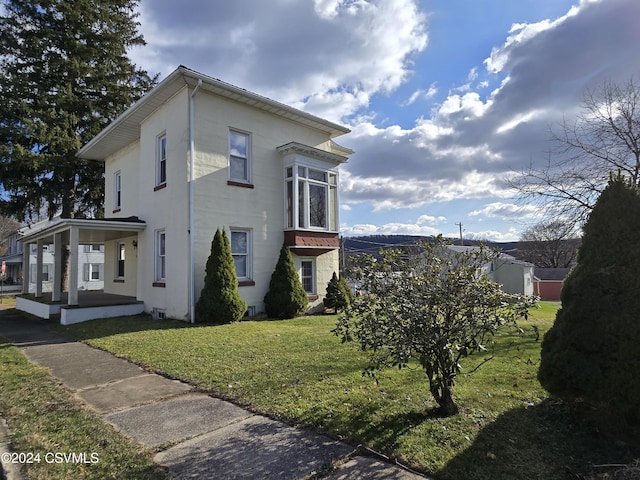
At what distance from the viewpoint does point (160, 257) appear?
42.3 feet

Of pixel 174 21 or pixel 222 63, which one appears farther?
pixel 222 63

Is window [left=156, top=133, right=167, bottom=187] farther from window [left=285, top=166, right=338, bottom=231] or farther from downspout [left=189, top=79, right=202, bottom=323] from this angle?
window [left=285, top=166, right=338, bottom=231]

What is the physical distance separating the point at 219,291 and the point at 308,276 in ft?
13.9

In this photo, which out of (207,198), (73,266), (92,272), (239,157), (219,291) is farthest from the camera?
(92,272)

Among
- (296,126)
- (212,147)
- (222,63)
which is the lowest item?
(212,147)

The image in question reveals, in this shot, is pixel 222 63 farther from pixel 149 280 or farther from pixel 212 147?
pixel 149 280

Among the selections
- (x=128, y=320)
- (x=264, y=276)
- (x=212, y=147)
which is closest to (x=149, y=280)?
(x=128, y=320)

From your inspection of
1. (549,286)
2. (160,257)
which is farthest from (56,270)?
(549,286)

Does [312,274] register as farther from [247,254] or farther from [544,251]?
[544,251]

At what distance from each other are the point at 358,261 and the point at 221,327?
7.00 m

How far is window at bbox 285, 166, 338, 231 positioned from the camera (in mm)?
13234

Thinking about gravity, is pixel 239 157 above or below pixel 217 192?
above

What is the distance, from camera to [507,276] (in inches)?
1523

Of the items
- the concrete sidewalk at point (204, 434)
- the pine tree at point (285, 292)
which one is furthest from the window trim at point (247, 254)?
the concrete sidewalk at point (204, 434)
